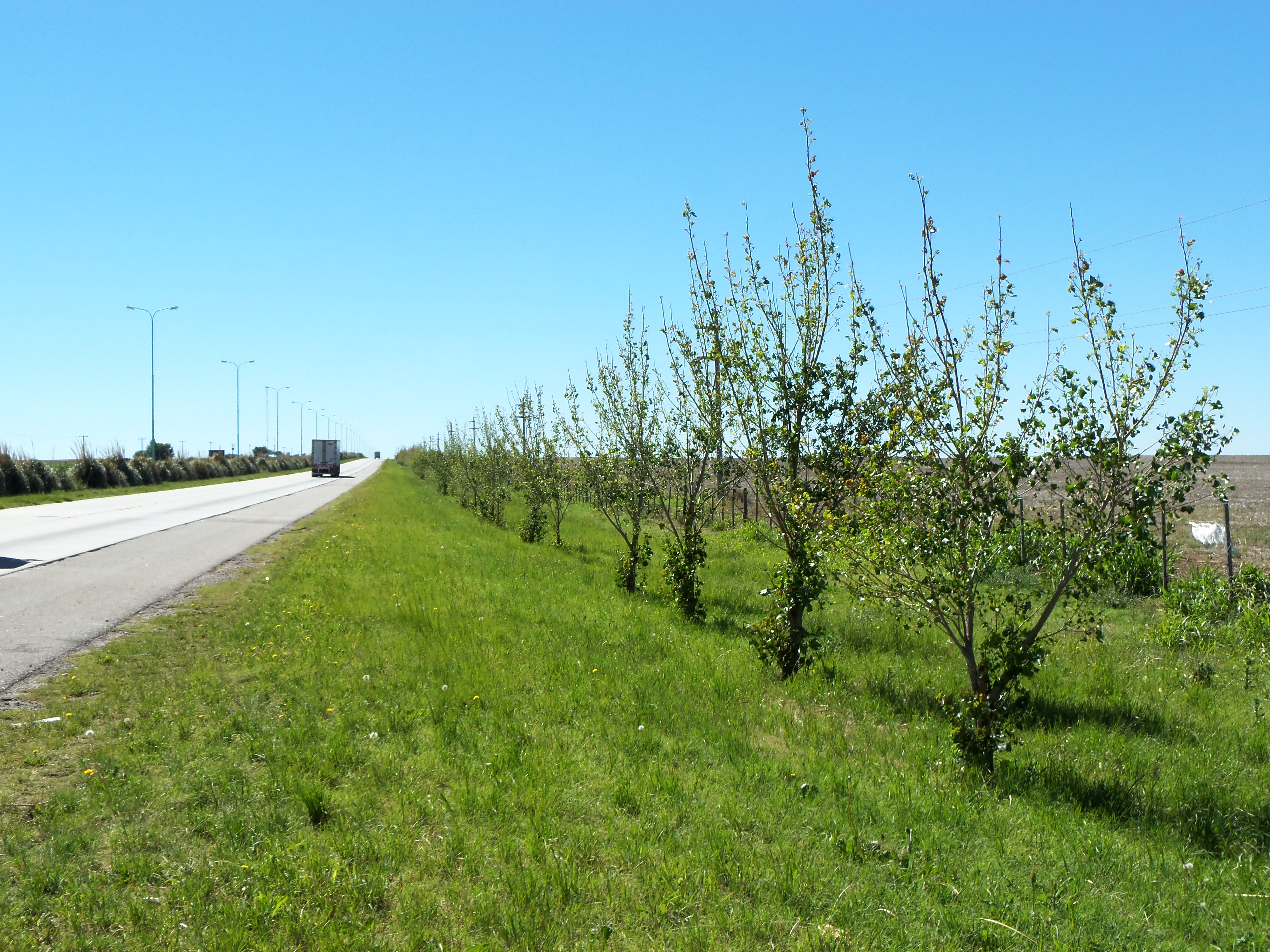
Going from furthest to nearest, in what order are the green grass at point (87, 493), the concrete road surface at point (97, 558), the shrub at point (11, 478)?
the shrub at point (11, 478), the green grass at point (87, 493), the concrete road surface at point (97, 558)

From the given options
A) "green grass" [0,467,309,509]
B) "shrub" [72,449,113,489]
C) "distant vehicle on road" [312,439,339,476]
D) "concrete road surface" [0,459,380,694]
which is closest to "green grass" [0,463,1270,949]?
"concrete road surface" [0,459,380,694]

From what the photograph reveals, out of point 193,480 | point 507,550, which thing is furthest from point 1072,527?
point 193,480

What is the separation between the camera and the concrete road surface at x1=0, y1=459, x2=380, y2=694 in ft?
29.6

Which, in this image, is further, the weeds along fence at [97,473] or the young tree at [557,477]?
the weeds along fence at [97,473]

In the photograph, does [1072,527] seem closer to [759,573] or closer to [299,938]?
Answer: [299,938]

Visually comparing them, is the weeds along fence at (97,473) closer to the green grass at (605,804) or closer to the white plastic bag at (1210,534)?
the green grass at (605,804)

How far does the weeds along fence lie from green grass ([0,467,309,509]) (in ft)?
0.92

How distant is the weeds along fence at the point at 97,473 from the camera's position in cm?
3353

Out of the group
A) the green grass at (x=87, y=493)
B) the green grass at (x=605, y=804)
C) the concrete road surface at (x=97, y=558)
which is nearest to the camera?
the green grass at (x=605, y=804)

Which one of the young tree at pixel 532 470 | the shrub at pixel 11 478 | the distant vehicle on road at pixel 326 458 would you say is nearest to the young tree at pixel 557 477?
the young tree at pixel 532 470

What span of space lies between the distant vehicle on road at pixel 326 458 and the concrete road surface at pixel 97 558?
141 ft

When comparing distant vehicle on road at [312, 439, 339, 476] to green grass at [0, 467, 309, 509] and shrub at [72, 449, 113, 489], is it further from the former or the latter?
shrub at [72, 449, 113, 489]

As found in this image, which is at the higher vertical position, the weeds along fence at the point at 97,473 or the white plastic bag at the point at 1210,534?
the weeds along fence at the point at 97,473

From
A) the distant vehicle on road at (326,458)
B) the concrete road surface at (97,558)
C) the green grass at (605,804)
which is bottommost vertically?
the green grass at (605,804)
